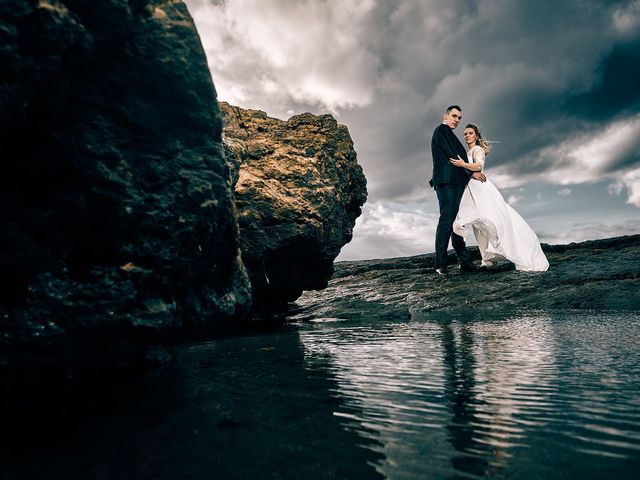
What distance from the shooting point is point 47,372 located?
9.87 ft

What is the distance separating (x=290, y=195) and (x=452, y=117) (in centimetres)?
544

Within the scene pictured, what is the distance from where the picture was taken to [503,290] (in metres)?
8.98

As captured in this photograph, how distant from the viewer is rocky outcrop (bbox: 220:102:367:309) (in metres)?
7.29

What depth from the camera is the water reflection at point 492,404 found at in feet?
5.48

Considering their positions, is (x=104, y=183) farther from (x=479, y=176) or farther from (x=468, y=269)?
(x=468, y=269)

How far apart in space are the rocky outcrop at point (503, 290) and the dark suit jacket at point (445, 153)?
9.10 ft

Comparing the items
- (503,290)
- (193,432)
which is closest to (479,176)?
(503,290)

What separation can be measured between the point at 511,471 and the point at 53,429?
8.65ft

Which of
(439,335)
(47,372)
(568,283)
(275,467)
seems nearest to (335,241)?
(439,335)

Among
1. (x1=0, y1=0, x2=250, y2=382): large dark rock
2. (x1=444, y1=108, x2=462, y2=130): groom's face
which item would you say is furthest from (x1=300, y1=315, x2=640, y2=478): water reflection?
(x1=444, y1=108, x2=462, y2=130): groom's face

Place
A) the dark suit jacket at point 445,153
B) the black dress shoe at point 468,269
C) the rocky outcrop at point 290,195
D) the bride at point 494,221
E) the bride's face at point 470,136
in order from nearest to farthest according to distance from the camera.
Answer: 1. the rocky outcrop at point 290,195
2. the dark suit jacket at point 445,153
3. the bride at point 494,221
4. the bride's face at point 470,136
5. the black dress shoe at point 468,269

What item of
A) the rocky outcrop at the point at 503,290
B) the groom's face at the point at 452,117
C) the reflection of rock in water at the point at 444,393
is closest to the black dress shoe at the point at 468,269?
the rocky outcrop at the point at 503,290

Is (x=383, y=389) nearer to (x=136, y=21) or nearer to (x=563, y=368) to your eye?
(x=563, y=368)

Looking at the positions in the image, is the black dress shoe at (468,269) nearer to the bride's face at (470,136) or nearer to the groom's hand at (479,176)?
the groom's hand at (479,176)
